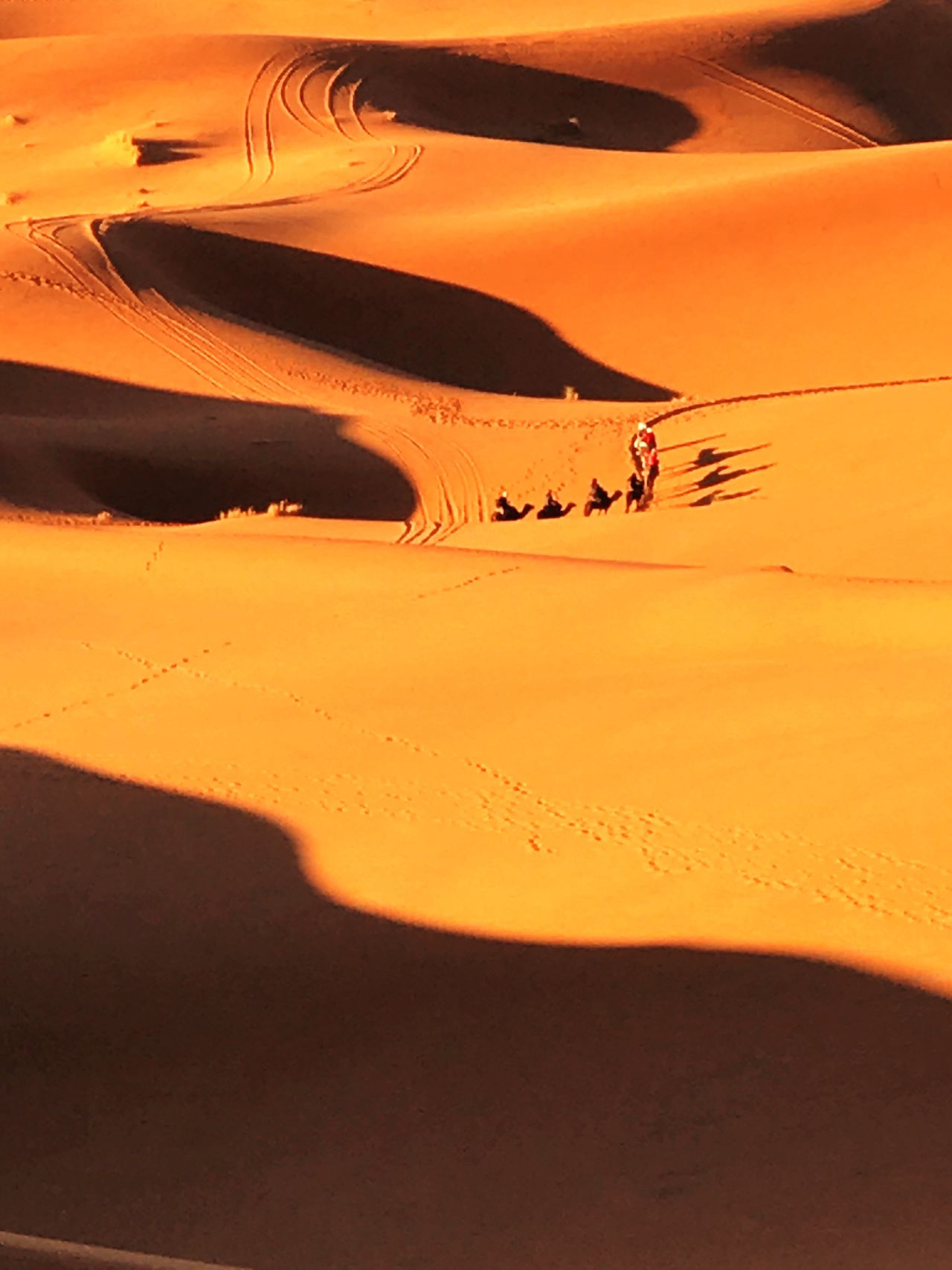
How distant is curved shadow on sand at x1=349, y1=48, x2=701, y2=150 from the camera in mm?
38125

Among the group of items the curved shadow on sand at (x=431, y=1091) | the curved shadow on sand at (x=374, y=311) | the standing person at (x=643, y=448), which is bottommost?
the curved shadow on sand at (x=431, y=1091)

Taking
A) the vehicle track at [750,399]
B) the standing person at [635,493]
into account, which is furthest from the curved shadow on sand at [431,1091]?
the vehicle track at [750,399]

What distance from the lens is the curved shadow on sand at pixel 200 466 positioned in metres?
17.0

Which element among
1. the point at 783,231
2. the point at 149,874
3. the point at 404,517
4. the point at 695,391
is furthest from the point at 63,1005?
the point at 783,231

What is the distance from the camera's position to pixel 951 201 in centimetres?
2625

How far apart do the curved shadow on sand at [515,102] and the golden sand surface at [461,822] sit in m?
18.2

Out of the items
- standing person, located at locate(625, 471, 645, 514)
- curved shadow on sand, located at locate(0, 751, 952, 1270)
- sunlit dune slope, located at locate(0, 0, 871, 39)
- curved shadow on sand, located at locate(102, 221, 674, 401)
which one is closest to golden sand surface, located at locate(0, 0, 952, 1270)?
curved shadow on sand, located at locate(0, 751, 952, 1270)

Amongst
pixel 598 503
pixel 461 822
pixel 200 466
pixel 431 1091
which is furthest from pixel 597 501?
pixel 431 1091

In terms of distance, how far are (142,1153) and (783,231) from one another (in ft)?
73.2

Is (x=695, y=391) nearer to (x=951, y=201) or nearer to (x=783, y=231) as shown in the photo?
(x=783, y=231)

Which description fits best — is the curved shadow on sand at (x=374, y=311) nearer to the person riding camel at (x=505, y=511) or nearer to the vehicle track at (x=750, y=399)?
the vehicle track at (x=750, y=399)

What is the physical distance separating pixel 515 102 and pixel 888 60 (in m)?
9.98

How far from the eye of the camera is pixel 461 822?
24.2ft

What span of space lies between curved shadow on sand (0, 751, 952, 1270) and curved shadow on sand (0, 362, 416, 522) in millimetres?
10202
